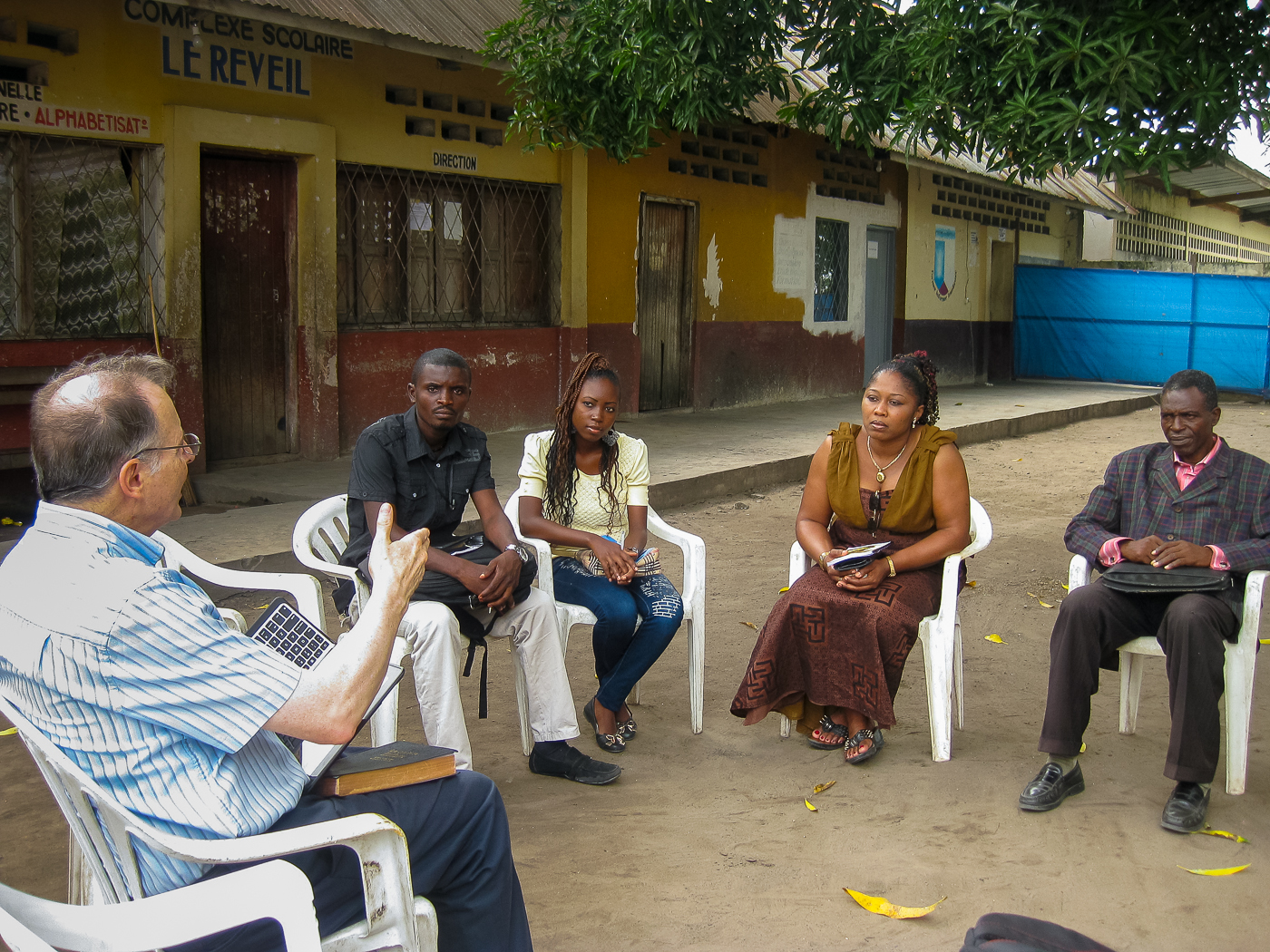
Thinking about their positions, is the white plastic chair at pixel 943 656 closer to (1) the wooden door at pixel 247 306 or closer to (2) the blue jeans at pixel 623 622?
(2) the blue jeans at pixel 623 622

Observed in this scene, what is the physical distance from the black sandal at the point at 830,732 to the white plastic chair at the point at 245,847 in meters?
2.04

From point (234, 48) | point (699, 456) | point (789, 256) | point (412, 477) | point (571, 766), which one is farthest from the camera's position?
point (789, 256)

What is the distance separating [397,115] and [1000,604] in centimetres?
571

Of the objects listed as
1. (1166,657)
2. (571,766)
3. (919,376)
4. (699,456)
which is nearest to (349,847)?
(571,766)

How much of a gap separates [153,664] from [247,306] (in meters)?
6.70

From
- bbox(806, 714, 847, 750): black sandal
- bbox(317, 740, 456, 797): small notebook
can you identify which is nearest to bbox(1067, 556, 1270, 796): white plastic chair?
bbox(806, 714, 847, 750): black sandal

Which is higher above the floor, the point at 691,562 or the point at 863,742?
the point at 691,562

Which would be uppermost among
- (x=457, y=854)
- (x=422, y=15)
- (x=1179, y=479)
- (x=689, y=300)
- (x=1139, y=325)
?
(x=422, y=15)

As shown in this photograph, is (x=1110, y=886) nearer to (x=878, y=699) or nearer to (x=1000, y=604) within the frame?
(x=878, y=699)

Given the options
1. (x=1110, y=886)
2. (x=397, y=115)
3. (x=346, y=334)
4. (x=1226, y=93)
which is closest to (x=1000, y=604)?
(x=1226, y=93)

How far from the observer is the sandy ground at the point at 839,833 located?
109 inches

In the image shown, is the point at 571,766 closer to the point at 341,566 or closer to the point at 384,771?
the point at 341,566

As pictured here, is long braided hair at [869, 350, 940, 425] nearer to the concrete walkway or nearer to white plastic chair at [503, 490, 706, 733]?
white plastic chair at [503, 490, 706, 733]

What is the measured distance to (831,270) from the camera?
566 inches
